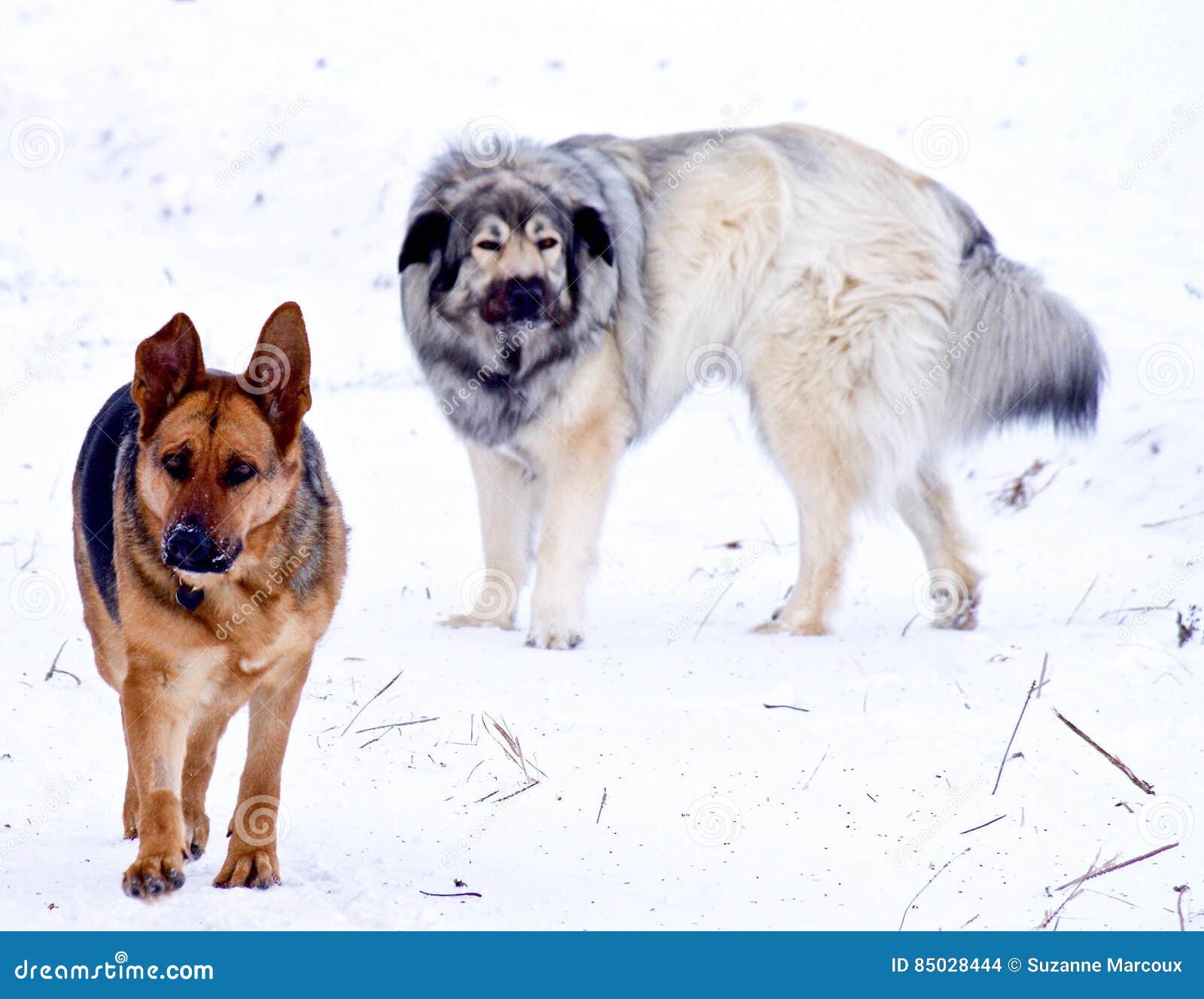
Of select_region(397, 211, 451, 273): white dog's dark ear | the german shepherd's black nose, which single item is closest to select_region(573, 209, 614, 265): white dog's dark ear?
Answer: select_region(397, 211, 451, 273): white dog's dark ear

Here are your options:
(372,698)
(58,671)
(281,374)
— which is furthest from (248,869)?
(58,671)

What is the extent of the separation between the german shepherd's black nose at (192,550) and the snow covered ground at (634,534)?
71cm

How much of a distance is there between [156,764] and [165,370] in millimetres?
910

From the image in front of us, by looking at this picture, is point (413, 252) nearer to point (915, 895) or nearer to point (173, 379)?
point (173, 379)

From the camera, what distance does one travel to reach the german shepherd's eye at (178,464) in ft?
10.8

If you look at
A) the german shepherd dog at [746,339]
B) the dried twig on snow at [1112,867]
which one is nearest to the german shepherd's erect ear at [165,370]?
the dried twig on snow at [1112,867]

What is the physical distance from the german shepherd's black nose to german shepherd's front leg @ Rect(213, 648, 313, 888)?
356mm

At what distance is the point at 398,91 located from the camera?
1648 cm

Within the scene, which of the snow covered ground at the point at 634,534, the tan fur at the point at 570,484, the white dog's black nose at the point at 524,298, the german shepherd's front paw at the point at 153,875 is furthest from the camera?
the tan fur at the point at 570,484

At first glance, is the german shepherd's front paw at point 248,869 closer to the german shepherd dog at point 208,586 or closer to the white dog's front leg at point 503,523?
the german shepherd dog at point 208,586

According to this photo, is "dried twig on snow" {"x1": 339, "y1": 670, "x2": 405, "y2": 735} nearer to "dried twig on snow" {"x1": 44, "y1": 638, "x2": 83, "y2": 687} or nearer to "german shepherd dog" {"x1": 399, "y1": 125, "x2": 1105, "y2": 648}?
"dried twig on snow" {"x1": 44, "y1": 638, "x2": 83, "y2": 687}

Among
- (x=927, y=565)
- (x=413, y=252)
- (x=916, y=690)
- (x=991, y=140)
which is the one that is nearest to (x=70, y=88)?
(x=991, y=140)

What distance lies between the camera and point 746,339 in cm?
642

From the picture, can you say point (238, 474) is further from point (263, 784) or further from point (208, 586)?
point (263, 784)
